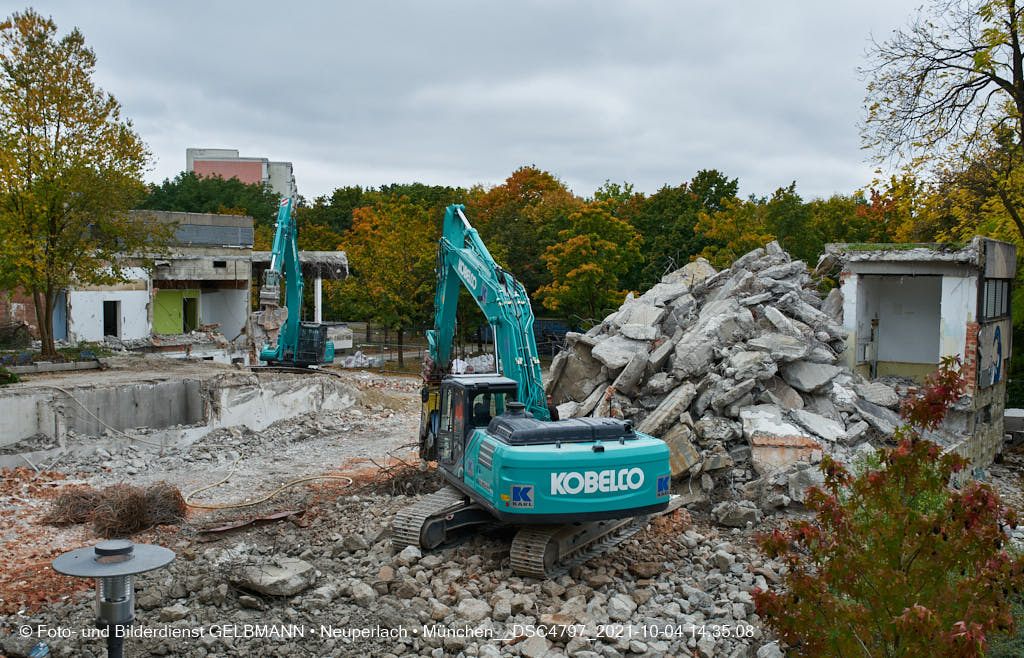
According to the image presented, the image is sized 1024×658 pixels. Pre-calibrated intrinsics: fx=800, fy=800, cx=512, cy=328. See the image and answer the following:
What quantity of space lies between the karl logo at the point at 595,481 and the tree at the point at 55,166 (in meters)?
15.1

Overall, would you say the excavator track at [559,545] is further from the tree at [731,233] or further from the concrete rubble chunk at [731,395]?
the tree at [731,233]

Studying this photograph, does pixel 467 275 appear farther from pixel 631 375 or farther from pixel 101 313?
pixel 101 313

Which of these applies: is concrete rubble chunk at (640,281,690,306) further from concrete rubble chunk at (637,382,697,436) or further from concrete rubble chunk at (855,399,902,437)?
concrete rubble chunk at (855,399,902,437)

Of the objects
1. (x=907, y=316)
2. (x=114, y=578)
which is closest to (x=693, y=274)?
(x=907, y=316)

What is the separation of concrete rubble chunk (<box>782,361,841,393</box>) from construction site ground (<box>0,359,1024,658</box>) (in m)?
3.61

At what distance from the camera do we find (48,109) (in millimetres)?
19406

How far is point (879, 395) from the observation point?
15250 millimetres

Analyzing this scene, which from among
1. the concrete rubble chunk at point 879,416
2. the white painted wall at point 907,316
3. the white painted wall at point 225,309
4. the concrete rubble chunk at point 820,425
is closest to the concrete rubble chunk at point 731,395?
the concrete rubble chunk at point 820,425

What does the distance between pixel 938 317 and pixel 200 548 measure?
17.5 m

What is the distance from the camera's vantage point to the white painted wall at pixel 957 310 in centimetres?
1683

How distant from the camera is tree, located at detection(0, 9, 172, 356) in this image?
18.7 meters

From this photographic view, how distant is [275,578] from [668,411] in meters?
7.53

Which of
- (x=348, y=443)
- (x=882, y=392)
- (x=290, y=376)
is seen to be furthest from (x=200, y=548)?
(x=882, y=392)

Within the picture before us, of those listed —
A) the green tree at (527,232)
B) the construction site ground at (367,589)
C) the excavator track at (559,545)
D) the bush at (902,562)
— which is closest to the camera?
the bush at (902,562)
